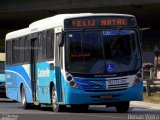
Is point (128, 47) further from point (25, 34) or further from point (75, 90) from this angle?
point (25, 34)

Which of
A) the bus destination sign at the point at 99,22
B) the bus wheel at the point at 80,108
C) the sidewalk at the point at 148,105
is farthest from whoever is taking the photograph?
Result: the sidewalk at the point at 148,105

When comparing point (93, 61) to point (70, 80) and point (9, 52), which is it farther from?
point (9, 52)

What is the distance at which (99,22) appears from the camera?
20.0m

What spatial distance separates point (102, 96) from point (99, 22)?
2.41 m

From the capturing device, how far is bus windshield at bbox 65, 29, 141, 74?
1950 cm

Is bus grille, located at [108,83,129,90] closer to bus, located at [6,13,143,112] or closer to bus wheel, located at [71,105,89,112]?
bus, located at [6,13,143,112]

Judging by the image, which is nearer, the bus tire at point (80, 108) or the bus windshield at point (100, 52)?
the bus windshield at point (100, 52)

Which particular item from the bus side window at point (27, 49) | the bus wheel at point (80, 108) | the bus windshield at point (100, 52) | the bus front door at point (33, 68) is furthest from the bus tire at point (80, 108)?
the bus side window at point (27, 49)

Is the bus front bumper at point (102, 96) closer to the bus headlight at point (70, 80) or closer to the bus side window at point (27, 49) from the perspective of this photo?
the bus headlight at point (70, 80)

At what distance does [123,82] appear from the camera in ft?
63.9

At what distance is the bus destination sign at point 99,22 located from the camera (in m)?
19.9

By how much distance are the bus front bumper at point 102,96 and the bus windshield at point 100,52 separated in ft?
2.05

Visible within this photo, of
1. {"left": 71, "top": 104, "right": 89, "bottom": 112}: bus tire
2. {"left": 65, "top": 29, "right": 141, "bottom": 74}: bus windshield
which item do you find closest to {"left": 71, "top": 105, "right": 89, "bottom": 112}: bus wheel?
{"left": 71, "top": 104, "right": 89, "bottom": 112}: bus tire

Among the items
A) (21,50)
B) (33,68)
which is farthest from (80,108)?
→ (21,50)
